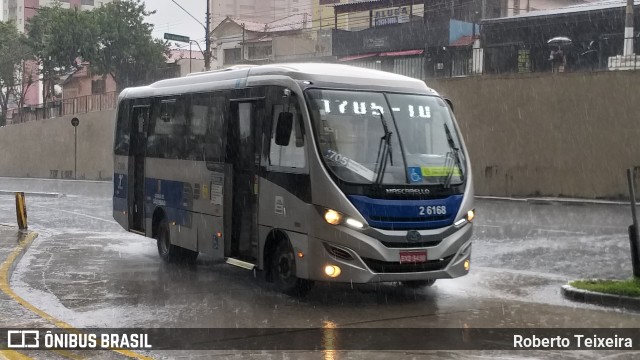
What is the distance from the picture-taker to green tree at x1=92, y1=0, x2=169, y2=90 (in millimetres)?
60375

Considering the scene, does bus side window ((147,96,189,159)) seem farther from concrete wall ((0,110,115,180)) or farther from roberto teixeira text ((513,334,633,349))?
concrete wall ((0,110,115,180))

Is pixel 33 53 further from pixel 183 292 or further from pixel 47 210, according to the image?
pixel 183 292

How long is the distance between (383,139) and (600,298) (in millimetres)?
3266

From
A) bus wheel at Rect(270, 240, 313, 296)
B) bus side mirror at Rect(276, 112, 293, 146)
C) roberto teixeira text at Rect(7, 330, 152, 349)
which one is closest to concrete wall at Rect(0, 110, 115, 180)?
bus wheel at Rect(270, 240, 313, 296)

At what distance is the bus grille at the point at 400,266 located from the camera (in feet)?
32.0

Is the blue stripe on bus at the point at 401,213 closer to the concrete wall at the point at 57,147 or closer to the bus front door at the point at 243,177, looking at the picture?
the bus front door at the point at 243,177

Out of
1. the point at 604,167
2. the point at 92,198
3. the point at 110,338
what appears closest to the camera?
the point at 110,338

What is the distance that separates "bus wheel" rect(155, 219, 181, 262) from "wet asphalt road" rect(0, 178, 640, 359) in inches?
7.0

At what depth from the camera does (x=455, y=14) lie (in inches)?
1828

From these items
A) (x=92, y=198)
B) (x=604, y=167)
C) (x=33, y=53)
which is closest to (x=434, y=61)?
(x=604, y=167)

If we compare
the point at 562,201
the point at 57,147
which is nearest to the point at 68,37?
the point at 57,147

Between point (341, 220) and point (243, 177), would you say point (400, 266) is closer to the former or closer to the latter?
point (341, 220)

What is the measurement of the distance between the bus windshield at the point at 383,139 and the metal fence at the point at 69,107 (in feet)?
144

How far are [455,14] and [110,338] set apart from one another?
40.8m
